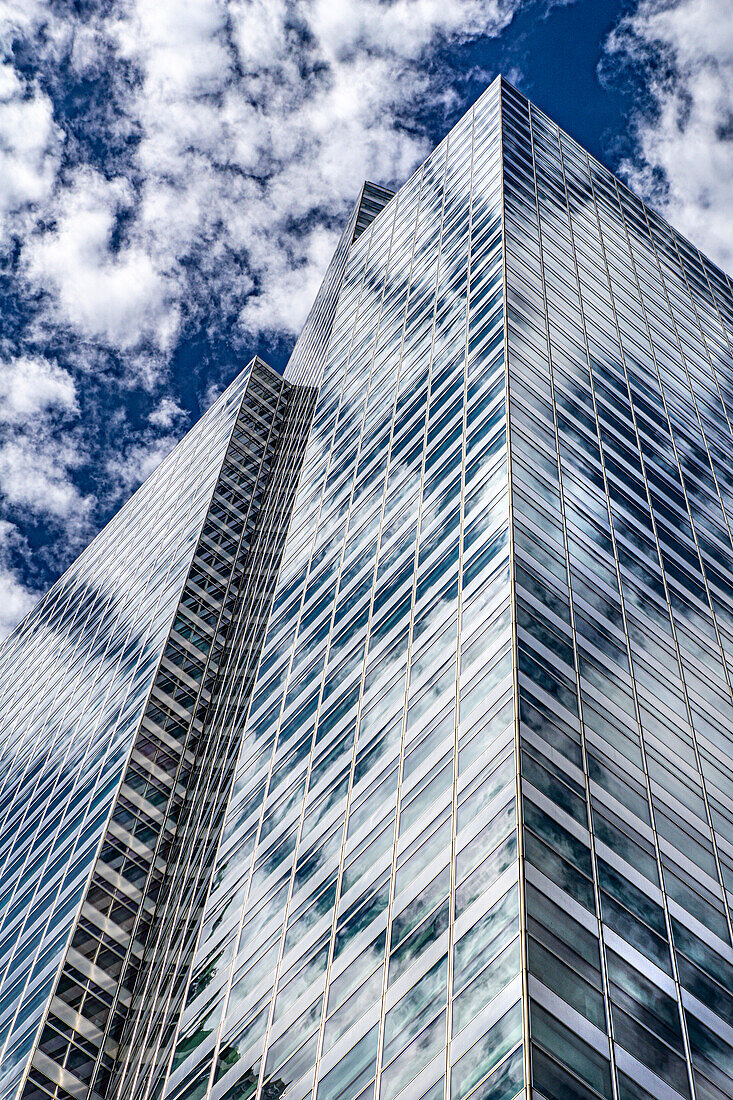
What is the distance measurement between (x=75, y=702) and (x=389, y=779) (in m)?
51.7

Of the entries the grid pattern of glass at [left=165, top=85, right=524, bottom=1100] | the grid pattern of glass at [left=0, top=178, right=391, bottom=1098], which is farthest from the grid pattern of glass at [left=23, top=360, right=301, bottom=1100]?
the grid pattern of glass at [left=165, top=85, right=524, bottom=1100]

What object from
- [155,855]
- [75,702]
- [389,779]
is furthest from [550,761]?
[75,702]

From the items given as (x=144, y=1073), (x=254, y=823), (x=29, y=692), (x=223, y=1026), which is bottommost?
(x=29, y=692)

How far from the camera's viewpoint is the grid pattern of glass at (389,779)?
30.0m

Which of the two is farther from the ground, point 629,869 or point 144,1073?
point 629,869

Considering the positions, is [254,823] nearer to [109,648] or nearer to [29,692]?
[109,648]

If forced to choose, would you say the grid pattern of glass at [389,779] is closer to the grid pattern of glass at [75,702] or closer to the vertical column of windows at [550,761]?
the vertical column of windows at [550,761]

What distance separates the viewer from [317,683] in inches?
2029

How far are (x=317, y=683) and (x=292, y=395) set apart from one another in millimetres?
68428

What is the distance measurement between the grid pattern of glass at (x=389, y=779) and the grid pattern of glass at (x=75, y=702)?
A: 1456 centimetres

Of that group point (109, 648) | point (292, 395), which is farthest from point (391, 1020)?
point (292, 395)

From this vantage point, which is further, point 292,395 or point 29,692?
point 292,395

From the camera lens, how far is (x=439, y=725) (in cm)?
3872

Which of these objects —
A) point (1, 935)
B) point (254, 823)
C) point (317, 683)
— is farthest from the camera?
point (1, 935)
